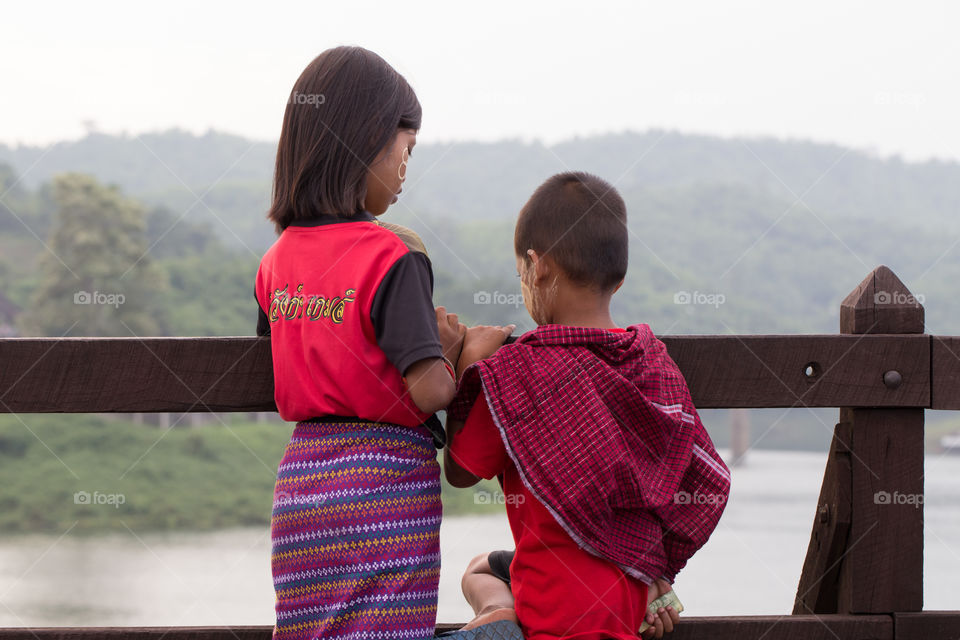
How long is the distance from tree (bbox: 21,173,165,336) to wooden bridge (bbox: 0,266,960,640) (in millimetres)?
40037

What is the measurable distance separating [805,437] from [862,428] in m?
54.2

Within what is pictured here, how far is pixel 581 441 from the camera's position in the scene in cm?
180

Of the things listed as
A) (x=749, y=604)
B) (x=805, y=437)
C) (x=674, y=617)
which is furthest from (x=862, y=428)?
(x=805, y=437)

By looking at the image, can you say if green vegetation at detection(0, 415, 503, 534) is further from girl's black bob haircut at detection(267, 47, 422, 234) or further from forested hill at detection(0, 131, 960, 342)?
girl's black bob haircut at detection(267, 47, 422, 234)

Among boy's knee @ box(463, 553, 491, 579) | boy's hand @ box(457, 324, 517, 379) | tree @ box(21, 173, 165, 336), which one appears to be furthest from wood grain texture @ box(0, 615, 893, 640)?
tree @ box(21, 173, 165, 336)

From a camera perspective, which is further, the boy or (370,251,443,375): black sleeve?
the boy

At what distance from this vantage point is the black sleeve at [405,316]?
1.65m

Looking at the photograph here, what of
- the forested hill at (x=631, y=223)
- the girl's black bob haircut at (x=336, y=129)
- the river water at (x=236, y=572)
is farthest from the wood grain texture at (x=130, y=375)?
the forested hill at (x=631, y=223)

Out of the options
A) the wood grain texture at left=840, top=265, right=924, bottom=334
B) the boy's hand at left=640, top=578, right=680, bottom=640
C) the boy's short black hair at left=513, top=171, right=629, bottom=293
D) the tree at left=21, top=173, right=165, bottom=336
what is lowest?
the boy's hand at left=640, top=578, right=680, bottom=640

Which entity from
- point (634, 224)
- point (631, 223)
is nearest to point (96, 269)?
point (634, 224)

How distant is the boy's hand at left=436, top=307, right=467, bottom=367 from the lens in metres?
1.89

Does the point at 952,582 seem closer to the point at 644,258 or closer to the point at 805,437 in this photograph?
the point at 805,437

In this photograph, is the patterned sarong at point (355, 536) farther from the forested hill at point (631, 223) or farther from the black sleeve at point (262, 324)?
the forested hill at point (631, 223)

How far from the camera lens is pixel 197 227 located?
53.8 meters
